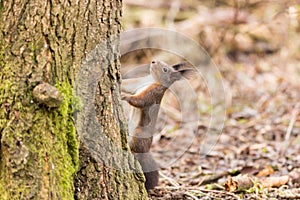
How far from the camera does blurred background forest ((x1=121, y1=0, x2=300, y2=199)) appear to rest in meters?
4.35

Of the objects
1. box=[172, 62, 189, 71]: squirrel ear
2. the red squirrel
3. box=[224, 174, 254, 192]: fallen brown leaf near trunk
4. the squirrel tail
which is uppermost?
box=[172, 62, 189, 71]: squirrel ear

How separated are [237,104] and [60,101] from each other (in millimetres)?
5184

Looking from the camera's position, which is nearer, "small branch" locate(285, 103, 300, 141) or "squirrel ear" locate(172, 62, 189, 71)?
"squirrel ear" locate(172, 62, 189, 71)

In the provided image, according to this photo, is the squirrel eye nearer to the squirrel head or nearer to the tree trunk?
the squirrel head

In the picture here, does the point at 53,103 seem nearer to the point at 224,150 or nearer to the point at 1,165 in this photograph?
the point at 1,165

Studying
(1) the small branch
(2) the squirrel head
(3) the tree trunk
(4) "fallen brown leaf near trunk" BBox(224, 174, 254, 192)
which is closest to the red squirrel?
(2) the squirrel head

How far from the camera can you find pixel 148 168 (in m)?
3.77

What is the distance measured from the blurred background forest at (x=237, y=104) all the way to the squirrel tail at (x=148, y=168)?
0.30 ft

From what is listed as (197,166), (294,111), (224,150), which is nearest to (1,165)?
(197,166)

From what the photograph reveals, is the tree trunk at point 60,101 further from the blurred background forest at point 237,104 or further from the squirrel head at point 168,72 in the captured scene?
the blurred background forest at point 237,104

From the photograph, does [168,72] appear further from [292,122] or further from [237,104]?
[237,104]

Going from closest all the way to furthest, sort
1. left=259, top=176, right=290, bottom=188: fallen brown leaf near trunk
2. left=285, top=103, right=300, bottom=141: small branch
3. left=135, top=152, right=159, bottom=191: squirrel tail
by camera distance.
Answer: left=135, top=152, right=159, bottom=191: squirrel tail, left=259, top=176, right=290, bottom=188: fallen brown leaf near trunk, left=285, top=103, right=300, bottom=141: small branch

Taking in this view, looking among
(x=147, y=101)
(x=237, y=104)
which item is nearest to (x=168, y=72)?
(x=147, y=101)

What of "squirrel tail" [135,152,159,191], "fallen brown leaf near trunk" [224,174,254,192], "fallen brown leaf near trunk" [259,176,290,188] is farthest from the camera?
"fallen brown leaf near trunk" [259,176,290,188]
